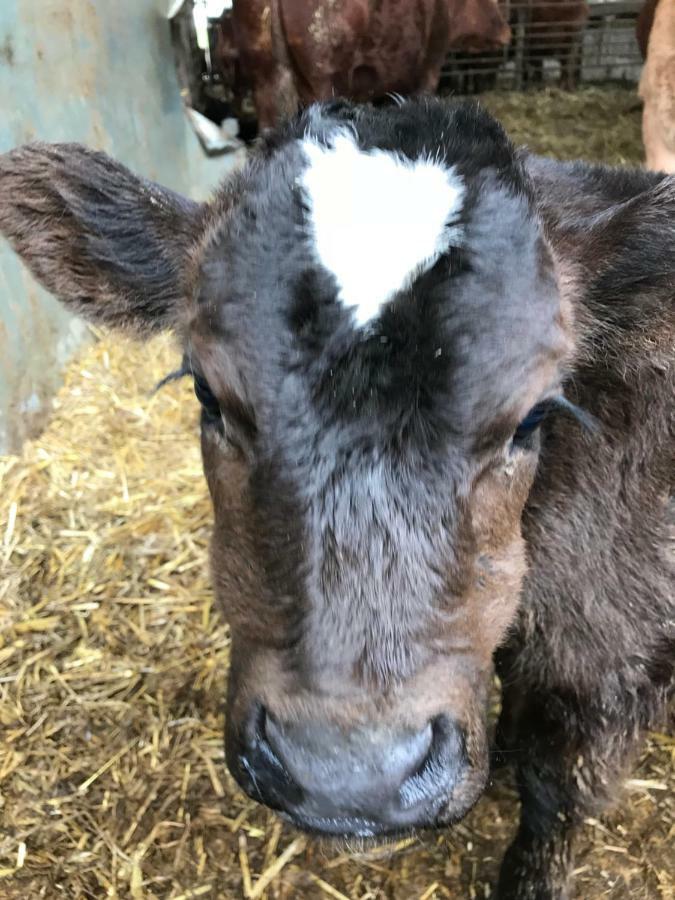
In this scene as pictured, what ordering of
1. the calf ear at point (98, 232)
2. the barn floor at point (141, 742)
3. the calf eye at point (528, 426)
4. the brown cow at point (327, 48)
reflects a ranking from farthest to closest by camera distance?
the brown cow at point (327, 48) < the barn floor at point (141, 742) < the calf ear at point (98, 232) < the calf eye at point (528, 426)

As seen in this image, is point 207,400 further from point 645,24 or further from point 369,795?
point 645,24

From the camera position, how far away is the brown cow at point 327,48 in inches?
183

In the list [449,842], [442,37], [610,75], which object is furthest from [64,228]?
[610,75]

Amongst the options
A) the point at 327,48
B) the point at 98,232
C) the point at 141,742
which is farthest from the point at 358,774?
the point at 327,48

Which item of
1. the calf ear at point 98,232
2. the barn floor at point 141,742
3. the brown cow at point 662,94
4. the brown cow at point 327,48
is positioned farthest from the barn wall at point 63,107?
the brown cow at point 662,94

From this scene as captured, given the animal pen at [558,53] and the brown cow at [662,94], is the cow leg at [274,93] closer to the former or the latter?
the brown cow at [662,94]

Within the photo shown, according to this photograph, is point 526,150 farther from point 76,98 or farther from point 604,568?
point 76,98

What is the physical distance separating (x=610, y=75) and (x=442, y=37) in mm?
3131

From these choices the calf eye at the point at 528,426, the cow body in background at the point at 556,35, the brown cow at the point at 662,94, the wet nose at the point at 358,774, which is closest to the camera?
the wet nose at the point at 358,774

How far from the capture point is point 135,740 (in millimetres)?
2512

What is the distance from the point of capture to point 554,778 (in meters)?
2.01

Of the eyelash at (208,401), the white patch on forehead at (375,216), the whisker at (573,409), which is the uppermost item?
the white patch on forehead at (375,216)

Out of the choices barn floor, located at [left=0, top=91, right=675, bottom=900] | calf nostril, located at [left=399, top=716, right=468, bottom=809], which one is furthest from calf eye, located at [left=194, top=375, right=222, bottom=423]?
barn floor, located at [left=0, top=91, right=675, bottom=900]

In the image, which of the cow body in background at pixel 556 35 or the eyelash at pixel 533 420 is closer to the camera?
→ the eyelash at pixel 533 420
